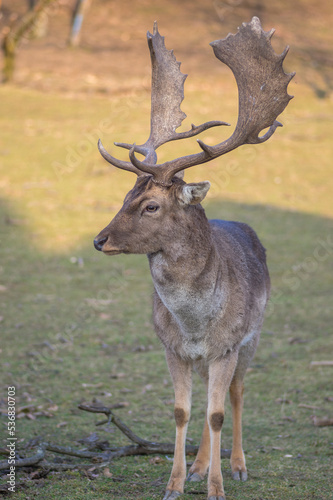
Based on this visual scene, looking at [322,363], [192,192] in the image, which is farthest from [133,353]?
[192,192]

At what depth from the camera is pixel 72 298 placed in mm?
10500

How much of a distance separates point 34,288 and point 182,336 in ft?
20.3

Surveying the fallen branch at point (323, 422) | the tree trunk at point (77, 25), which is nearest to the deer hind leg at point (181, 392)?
the fallen branch at point (323, 422)

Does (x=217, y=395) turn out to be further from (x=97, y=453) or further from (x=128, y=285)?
(x=128, y=285)

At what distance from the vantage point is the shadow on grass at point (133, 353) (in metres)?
6.13

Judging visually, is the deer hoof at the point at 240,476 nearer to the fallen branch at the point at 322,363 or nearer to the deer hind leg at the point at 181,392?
the deer hind leg at the point at 181,392

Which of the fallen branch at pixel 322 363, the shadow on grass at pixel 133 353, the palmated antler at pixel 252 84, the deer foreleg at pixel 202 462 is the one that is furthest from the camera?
the fallen branch at pixel 322 363

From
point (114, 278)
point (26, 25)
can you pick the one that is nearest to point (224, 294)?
point (114, 278)

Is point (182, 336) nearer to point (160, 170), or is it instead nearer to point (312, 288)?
point (160, 170)

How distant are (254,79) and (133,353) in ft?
14.2

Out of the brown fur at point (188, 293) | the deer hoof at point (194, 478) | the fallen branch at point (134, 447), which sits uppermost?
the brown fur at point (188, 293)

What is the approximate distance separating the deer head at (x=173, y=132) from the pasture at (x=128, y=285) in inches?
70.7

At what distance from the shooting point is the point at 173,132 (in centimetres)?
579

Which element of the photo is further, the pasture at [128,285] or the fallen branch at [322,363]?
the fallen branch at [322,363]
